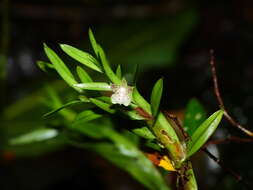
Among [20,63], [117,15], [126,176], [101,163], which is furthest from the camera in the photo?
[117,15]

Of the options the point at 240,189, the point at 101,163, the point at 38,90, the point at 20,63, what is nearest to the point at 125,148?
the point at 240,189

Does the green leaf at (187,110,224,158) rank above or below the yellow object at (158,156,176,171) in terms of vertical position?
above

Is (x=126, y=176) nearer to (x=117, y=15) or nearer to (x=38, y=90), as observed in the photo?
(x=38, y=90)

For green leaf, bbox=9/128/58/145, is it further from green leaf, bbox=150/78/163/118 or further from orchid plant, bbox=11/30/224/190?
green leaf, bbox=150/78/163/118

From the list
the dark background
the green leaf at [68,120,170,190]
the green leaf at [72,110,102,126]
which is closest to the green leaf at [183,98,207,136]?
the green leaf at [68,120,170,190]

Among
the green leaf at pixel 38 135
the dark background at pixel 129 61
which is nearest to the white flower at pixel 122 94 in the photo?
the green leaf at pixel 38 135
